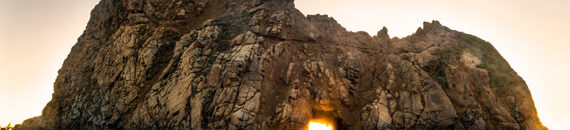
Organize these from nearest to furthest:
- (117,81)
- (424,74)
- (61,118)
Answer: (424,74), (117,81), (61,118)

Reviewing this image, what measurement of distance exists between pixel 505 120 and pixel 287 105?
20.5 m

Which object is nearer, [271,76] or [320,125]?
[320,125]

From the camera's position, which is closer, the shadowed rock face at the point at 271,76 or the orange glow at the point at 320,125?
the shadowed rock face at the point at 271,76

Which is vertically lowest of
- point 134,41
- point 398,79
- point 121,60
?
point 398,79

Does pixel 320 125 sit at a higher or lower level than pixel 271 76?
lower

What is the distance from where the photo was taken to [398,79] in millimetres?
30344

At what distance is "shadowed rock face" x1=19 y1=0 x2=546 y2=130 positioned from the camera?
90.9 feet

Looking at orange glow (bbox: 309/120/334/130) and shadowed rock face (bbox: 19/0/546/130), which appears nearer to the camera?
shadowed rock face (bbox: 19/0/546/130)

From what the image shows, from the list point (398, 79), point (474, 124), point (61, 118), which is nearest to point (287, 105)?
point (398, 79)

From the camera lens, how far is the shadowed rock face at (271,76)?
27.7 meters

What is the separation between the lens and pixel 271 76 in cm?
2989

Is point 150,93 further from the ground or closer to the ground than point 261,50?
closer to the ground

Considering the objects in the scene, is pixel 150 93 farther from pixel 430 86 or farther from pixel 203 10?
pixel 430 86

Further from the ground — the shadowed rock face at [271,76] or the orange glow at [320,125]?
the shadowed rock face at [271,76]
